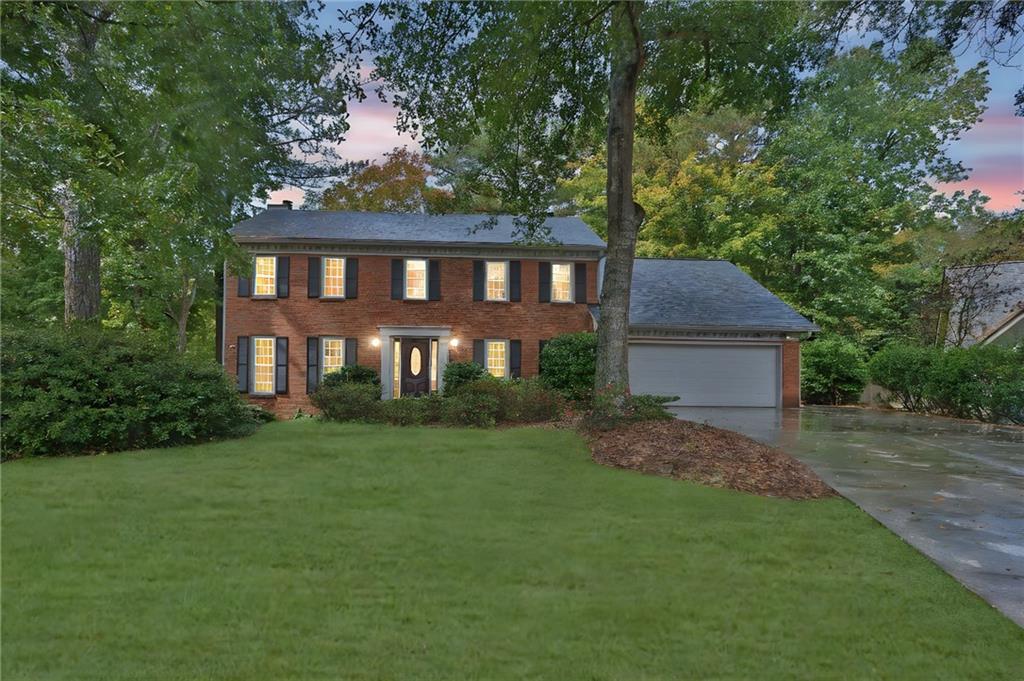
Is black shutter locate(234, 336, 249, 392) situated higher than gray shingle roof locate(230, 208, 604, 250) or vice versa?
gray shingle roof locate(230, 208, 604, 250)

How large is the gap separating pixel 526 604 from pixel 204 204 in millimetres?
14359

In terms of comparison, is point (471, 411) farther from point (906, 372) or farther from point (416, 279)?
point (906, 372)

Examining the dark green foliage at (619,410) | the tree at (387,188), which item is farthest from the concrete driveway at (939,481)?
the tree at (387,188)

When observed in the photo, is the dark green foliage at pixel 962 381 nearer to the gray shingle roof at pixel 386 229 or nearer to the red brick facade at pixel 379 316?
the red brick facade at pixel 379 316

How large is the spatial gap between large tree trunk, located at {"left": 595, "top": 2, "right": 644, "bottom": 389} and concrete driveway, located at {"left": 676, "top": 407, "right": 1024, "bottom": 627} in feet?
11.0

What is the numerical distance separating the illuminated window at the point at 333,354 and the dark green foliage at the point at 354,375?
0.93 metres

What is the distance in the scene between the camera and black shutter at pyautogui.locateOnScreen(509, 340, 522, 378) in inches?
803

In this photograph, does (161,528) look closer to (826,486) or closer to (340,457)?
(340,457)

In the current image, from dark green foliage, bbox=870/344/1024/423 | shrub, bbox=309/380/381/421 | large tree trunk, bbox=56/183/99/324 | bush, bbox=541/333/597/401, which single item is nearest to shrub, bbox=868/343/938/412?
dark green foliage, bbox=870/344/1024/423

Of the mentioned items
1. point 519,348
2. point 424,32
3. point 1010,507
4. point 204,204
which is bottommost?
point 1010,507

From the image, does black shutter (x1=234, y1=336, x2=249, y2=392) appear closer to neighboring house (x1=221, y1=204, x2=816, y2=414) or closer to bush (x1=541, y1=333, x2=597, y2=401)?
neighboring house (x1=221, y1=204, x2=816, y2=414)

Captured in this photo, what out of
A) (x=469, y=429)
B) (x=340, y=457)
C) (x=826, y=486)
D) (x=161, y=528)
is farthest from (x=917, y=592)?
(x=469, y=429)

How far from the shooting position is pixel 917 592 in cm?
421

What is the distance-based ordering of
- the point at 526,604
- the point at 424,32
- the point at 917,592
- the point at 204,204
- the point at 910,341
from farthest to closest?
1. the point at 910,341
2. the point at 204,204
3. the point at 424,32
4. the point at 917,592
5. the point at 526,604
